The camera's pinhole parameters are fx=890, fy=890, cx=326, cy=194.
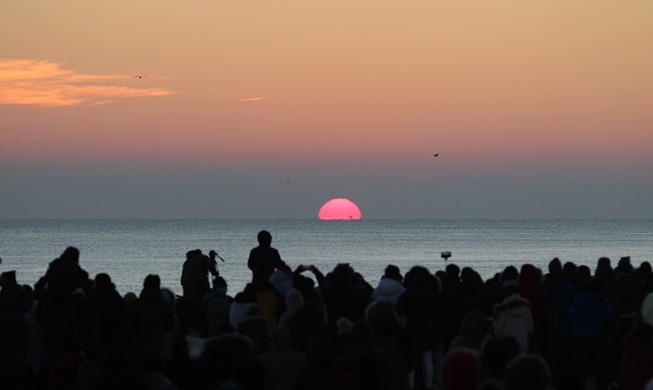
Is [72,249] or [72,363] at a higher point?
[72,249]

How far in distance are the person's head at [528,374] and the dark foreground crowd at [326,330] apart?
110mm

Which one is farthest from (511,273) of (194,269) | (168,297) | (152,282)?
(194,269)

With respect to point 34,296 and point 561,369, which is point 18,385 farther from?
point 561,369

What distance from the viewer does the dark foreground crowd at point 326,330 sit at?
6422mm

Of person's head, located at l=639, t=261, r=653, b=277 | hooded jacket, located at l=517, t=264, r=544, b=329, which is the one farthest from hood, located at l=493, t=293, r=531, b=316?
person's head, located at l=639, t=261, r=653, b=277

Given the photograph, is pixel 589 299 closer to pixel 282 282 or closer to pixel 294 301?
pixel 294 301

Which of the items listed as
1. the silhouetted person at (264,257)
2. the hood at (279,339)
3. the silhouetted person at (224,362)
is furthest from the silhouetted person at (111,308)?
the silhouetted person at (224,362)

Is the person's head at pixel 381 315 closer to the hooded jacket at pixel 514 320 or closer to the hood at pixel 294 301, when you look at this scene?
the hood at pixel 294 301

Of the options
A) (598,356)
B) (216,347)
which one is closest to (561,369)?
(598,356)

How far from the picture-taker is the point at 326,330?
757 centimetres

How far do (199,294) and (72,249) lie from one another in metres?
1.82

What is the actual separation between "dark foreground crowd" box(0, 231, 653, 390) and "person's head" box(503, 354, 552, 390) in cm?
11

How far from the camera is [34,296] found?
10531 millimetres

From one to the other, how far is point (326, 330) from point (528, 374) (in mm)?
2654
